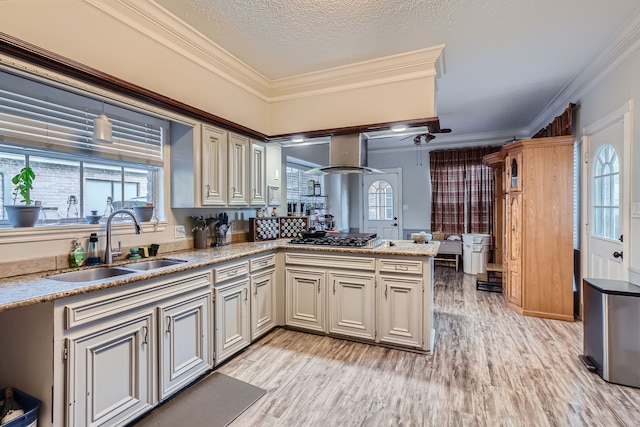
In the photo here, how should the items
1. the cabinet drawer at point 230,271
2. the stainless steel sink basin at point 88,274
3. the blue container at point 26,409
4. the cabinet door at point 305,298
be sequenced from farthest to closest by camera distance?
the cabinet door at point 305,298
the cabinet drawer at point 230,271
the stainless steel sink basin at point 88,274
the blue container at point 26,409

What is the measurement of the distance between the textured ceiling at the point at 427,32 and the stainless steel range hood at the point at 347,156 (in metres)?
0.78

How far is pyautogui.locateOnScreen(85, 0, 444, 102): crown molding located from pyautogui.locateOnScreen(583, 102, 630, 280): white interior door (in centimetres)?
179

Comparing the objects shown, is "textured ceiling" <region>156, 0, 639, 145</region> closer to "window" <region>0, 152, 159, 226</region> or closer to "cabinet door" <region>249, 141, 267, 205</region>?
"cabinet door" <region>249, 141, 267, 205</region>

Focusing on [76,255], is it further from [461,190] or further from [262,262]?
[461,190]

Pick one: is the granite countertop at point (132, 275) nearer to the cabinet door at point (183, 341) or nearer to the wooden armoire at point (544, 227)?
the cabinet door at point (183, 341)

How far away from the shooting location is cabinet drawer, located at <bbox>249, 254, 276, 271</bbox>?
278 centimetres

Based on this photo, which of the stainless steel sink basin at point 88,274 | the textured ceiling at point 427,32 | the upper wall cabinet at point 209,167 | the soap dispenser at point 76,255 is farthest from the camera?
the upper wall cabinet at point 209,167

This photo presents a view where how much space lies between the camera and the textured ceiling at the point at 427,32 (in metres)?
2.24

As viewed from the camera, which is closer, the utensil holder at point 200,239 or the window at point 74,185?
the window at point 74,185

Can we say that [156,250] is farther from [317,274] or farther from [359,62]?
[359,62]

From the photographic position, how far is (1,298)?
1.29 m

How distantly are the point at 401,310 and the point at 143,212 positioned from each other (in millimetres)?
2323

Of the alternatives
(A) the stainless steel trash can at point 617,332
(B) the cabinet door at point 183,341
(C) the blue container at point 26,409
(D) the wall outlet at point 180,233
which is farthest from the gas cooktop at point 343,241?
(C) the blue container at point 26,409

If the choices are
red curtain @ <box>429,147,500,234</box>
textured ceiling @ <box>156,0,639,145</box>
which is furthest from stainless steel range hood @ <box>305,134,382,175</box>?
red curtain @ <box>429,147,500,234</box>
